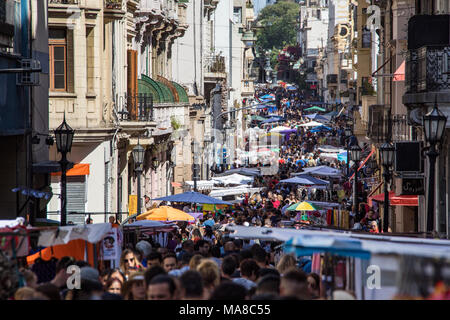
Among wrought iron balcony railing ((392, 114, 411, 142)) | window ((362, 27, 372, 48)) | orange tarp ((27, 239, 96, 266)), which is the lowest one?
orange tarp ((27, 239, 96, 266))

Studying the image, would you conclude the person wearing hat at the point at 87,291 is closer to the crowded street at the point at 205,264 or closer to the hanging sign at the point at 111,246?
the crowded street at the point at 205,264

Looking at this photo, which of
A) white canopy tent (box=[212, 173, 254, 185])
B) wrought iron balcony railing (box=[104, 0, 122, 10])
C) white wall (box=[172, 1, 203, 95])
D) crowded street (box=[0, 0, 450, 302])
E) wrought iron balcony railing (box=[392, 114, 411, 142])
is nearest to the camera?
crowded street (box=[0, 0, 450, 302])

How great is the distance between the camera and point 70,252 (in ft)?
41.8

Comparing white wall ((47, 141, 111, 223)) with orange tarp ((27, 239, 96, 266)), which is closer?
orange tarp ((27, 239, 96, 266))

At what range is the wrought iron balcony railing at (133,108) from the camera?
2895 centimetres

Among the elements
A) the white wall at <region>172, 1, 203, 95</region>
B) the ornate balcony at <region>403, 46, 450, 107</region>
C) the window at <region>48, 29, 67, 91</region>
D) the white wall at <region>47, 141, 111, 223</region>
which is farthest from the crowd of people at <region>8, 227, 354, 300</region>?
the white wall at <region>172, 1, 203, 95</region>

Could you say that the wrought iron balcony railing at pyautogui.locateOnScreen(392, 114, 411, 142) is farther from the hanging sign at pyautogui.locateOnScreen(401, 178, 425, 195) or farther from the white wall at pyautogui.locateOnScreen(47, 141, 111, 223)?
the white wall at pyautogui.locateOnScreen(47, 141, 111, 223)

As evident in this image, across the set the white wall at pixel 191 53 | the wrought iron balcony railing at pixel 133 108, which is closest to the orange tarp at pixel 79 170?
the wrought iron balcony railing at pixel 133 108

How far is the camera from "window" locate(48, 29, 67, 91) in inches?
989

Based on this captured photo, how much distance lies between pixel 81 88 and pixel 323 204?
31.7ft

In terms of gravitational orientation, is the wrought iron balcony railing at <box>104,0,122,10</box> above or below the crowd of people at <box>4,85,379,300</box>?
above

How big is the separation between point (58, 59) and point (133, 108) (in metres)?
4.99

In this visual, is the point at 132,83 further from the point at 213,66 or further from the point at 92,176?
the point at 213,66

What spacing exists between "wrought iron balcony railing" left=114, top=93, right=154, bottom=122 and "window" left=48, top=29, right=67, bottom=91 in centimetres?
273
